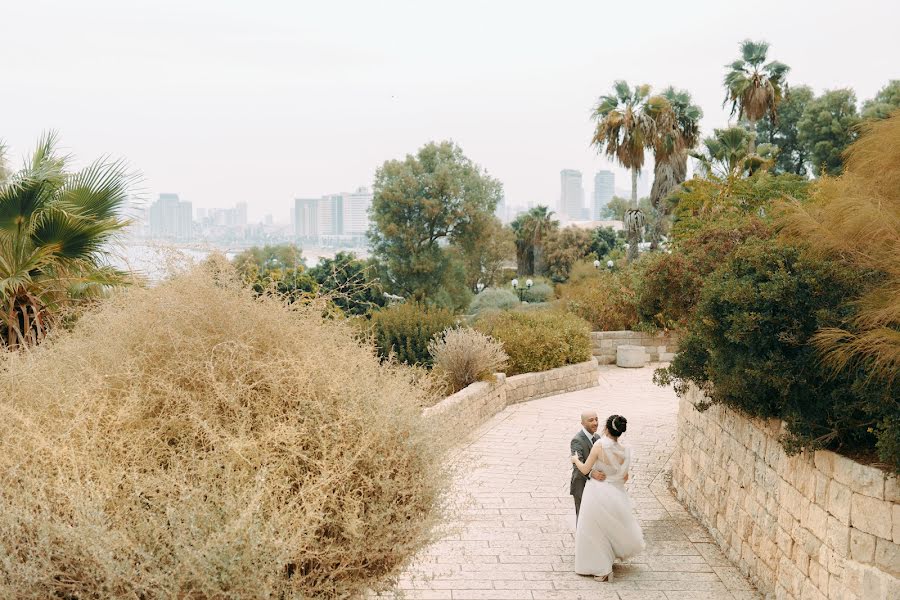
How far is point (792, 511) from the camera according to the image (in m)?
6.25

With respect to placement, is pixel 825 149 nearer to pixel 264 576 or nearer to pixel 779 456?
pixel 779 456

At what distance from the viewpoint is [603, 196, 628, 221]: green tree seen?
351 feet

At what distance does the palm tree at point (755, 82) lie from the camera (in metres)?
31.2

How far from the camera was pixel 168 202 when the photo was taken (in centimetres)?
12575

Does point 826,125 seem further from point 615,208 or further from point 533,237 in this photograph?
point 615,208

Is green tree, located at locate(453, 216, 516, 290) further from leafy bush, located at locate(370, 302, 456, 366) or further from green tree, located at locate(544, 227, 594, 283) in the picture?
leafy bush, located at locate(370, 302, 456, 366)

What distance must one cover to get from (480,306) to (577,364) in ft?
67.3

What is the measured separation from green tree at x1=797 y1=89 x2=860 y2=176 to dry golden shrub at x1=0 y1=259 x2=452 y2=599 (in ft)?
128

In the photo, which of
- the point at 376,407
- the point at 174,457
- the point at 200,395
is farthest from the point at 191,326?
the point at 376,407

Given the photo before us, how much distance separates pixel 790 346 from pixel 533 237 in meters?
48.5

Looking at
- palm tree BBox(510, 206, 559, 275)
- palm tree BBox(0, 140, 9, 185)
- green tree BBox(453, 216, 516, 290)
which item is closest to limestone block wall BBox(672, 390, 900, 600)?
palm tree BBox(0, 140, 9, 185)

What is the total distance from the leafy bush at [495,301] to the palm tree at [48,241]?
27.1 meters

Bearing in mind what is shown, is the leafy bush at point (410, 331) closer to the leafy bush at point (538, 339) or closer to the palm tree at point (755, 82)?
the leafy bush at point (538, 339)

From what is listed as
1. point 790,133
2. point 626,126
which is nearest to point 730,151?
point 626,126
